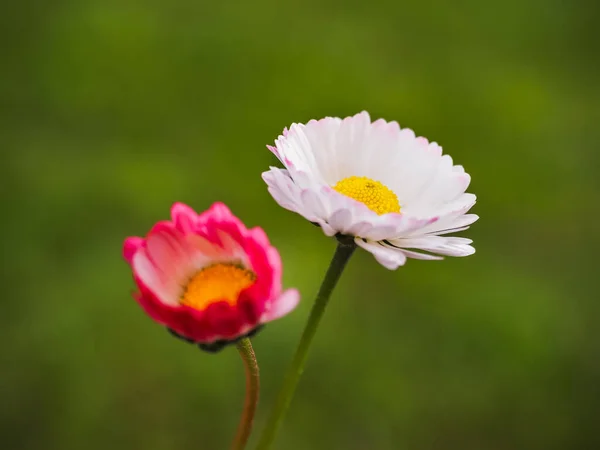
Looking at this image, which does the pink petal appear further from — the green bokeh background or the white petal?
the green bokeh background

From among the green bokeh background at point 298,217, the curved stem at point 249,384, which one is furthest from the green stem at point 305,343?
the green bokeh background at point 298,217

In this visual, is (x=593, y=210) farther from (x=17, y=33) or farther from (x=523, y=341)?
(x=17, y=33)

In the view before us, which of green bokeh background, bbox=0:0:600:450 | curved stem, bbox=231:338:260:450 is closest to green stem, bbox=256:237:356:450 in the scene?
curved stem, bbox=231:338:260:450

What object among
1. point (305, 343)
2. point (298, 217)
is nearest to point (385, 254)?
point (305, 343)

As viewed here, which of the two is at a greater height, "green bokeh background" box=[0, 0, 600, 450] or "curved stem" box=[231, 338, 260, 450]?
"green bokeh background" box=[0, 0, 600, 450]

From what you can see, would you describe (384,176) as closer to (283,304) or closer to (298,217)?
(283,304)

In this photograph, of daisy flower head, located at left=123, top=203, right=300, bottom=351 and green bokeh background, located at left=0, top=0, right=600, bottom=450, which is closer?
daisy flower head, located at left=123, top=203, right=300, bottom=351

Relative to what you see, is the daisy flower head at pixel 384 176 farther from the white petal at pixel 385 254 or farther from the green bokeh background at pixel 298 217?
the green bokeh background at pixel 298 217
